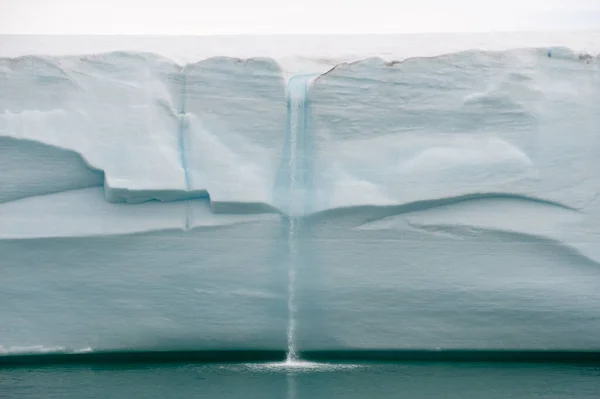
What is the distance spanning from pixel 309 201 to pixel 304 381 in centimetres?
74

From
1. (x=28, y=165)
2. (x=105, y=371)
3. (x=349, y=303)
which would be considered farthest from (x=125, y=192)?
(x=349, y=303)

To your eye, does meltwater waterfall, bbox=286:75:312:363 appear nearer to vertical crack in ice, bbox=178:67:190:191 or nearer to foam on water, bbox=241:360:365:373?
foam on water, bbox=241:360:365:373

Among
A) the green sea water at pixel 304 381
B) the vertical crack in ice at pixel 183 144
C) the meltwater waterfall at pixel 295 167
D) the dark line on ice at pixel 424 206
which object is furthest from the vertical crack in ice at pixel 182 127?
the green sea water at pixel 304 381

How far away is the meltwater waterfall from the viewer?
3.06 metres

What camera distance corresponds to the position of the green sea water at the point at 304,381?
2.67m

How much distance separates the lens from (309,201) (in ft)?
10.0

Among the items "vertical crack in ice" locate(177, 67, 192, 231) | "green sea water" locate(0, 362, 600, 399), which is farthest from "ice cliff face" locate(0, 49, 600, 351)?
"green sea water" locate(0, 362, 600, 399)

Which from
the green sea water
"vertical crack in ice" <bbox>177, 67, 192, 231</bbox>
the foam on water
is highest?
"vertical crack in ice" <bbox>177, 67, 192, 231</bbox>

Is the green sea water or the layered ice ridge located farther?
the layered ice ridge

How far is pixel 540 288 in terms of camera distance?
3.07 metres

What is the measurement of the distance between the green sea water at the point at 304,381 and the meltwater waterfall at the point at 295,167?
33 cm

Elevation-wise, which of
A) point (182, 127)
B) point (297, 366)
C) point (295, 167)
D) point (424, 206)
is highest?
point (182, 127)

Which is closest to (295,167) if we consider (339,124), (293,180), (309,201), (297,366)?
(293,180)

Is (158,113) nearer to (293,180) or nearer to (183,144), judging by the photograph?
(183,144)
